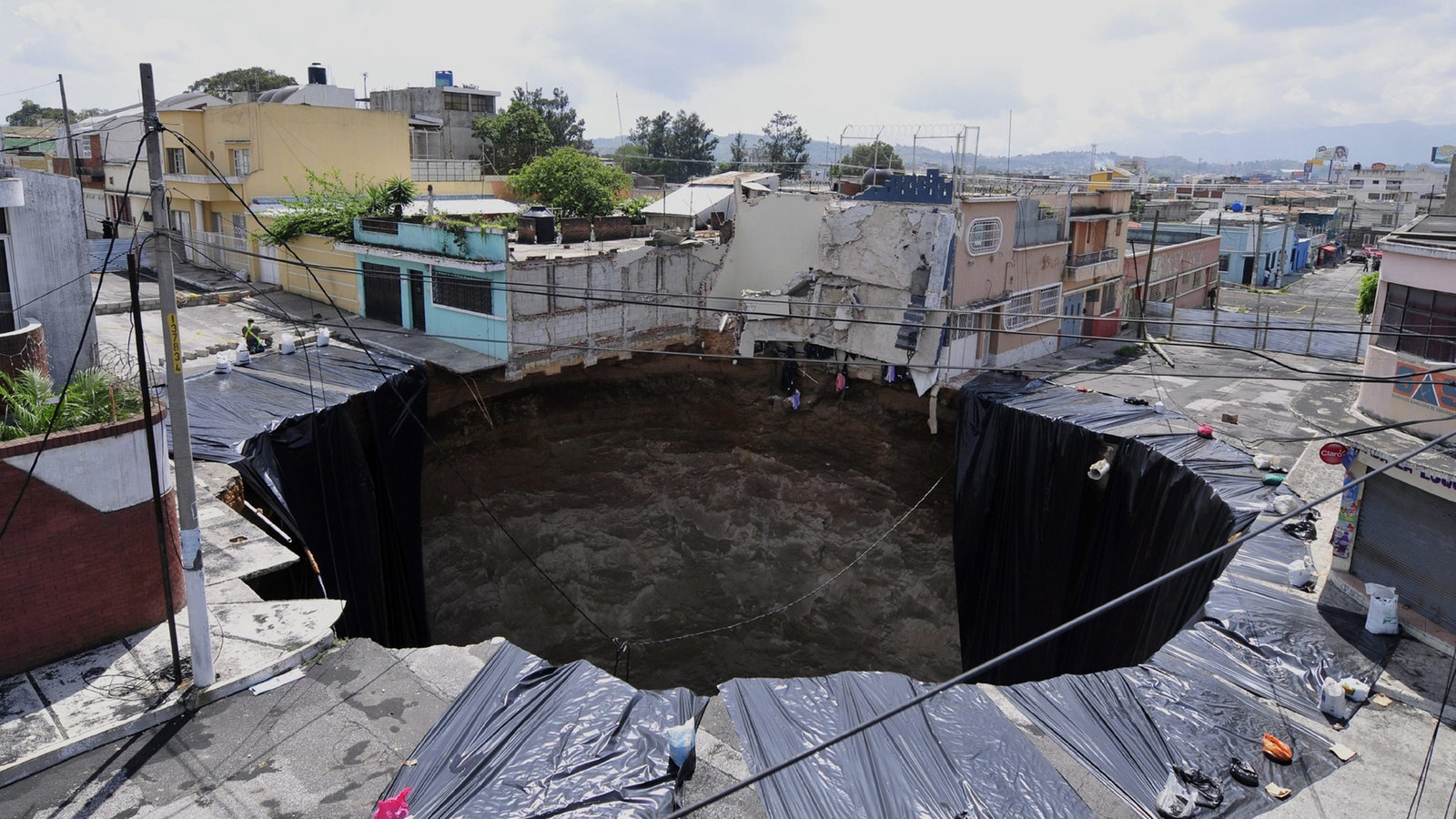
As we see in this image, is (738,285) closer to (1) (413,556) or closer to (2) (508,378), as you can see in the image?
(2) (508,378)

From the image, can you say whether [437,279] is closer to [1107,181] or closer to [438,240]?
[438,240]

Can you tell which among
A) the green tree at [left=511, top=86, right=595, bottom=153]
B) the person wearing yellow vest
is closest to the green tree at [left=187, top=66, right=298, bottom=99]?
the green tree at [left=511, top=86, right=595, bottom=153]

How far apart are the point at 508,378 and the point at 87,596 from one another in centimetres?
1032

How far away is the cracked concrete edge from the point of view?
803 centimetres

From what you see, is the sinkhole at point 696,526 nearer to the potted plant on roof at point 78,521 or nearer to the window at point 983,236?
the window at point 983,236

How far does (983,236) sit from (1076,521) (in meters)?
6.82

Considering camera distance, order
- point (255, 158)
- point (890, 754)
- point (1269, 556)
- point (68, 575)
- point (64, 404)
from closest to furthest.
Result: 1. point (890, 754)
2. point (68, 575)
3. point (64, 404)
4. point (1269, 556)
5. point (255, 158)

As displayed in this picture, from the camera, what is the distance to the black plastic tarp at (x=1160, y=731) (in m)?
7.89

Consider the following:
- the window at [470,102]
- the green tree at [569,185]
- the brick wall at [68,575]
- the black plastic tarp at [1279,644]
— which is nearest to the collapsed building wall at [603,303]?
the green tree at [569,185]

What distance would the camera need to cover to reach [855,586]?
72.2 feet

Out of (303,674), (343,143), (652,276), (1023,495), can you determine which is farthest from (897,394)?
(343,143)

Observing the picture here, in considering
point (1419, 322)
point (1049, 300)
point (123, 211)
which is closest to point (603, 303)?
point (123, 211)

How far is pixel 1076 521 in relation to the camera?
54.4 feet

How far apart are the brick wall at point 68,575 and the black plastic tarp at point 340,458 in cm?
219
